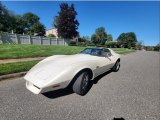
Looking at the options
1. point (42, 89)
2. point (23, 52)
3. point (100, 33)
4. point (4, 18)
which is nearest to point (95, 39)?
point (100, 33)

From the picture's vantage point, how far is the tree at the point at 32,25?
5599cm

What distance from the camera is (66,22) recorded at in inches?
1380

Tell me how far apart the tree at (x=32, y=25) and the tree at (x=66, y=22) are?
23.6 m

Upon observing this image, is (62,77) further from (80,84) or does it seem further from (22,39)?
(22,39)

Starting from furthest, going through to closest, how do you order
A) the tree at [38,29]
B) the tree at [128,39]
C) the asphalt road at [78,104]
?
1. the tree at [128,39]
2. the tree at [38,29]
3. the asphalt road at [78,104]

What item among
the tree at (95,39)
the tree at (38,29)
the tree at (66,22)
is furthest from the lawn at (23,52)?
the tree at (95,39)

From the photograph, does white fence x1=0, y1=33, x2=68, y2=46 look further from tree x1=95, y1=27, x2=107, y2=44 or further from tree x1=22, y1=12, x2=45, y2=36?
tree x1=95, y1=27, x2=107, y2=44

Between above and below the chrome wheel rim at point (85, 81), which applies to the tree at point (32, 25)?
above

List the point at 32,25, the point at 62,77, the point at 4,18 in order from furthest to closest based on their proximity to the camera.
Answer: the point at 32,25, the point at 4,18, the point at 62,77

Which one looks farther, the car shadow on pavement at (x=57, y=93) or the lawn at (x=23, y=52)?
the lawn at (x=23, y=52)

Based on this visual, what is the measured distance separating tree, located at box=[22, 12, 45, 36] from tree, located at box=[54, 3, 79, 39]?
930 inches

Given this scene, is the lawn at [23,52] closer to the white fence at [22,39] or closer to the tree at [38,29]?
the white fence at [22,39]

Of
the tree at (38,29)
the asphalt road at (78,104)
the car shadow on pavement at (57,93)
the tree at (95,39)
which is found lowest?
the asphalt road at (78,104)

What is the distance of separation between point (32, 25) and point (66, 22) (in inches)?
1254
